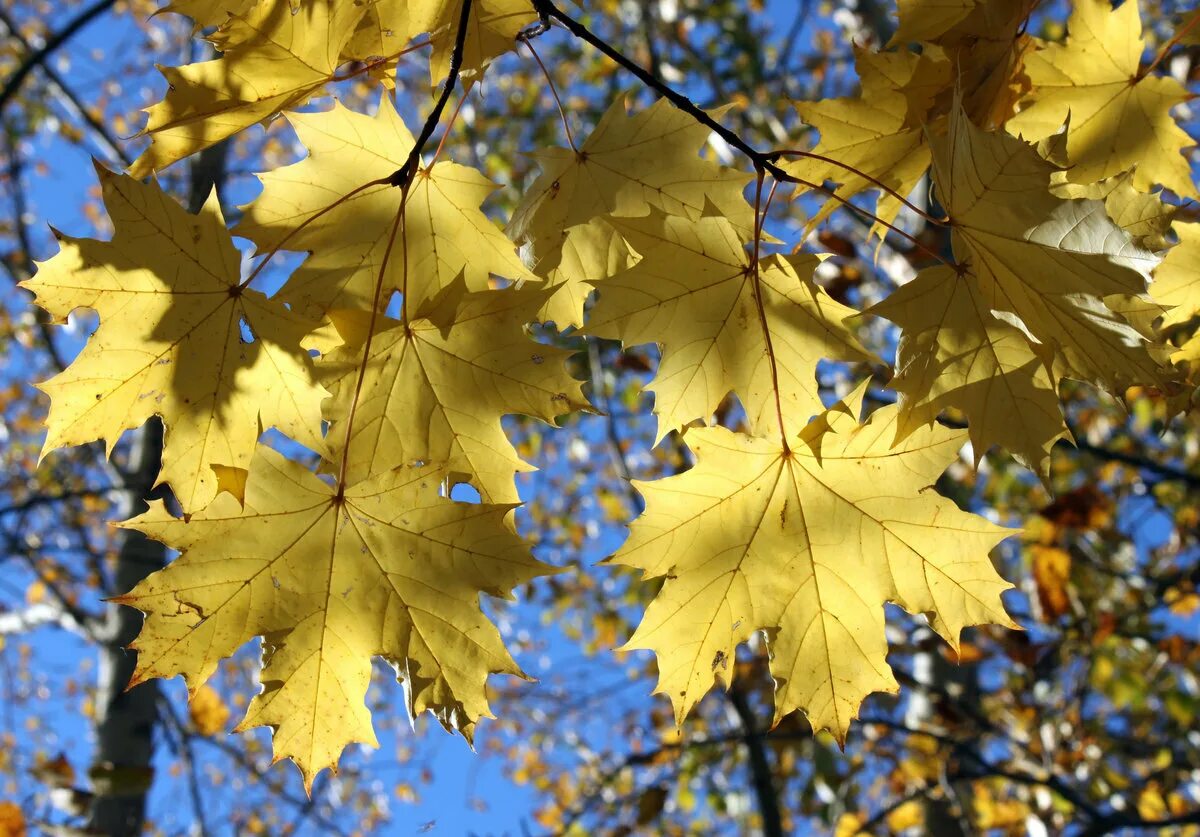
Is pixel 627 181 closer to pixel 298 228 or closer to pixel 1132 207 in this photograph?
pixel 298 228

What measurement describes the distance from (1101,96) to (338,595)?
5.37 feet

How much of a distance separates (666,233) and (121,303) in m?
0.82

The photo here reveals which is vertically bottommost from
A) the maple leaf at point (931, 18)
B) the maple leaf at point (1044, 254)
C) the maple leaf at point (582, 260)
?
the maple leaf at point (1044, 254)

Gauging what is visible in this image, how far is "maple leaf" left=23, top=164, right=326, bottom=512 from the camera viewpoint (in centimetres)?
133

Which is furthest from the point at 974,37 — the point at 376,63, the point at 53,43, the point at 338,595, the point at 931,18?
the point at 53,43

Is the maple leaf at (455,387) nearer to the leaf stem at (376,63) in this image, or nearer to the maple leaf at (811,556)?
the maple leaf at (811,556)

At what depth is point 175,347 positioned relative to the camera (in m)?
1.38

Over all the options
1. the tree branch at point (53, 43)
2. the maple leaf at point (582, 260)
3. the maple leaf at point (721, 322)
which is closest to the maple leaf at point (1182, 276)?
the maple leaf at point (721, 322)

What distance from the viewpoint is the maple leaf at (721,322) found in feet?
4.56

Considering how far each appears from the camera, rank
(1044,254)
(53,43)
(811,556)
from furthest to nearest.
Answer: (53,43)
(811,556)
(1044,254)

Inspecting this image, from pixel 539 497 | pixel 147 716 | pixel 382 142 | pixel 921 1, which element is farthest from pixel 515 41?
pixel 539 497

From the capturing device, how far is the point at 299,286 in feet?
4.90

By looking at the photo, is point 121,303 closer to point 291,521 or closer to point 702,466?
point 291,521

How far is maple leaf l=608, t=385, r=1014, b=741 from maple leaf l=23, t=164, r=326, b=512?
1.92 feet
